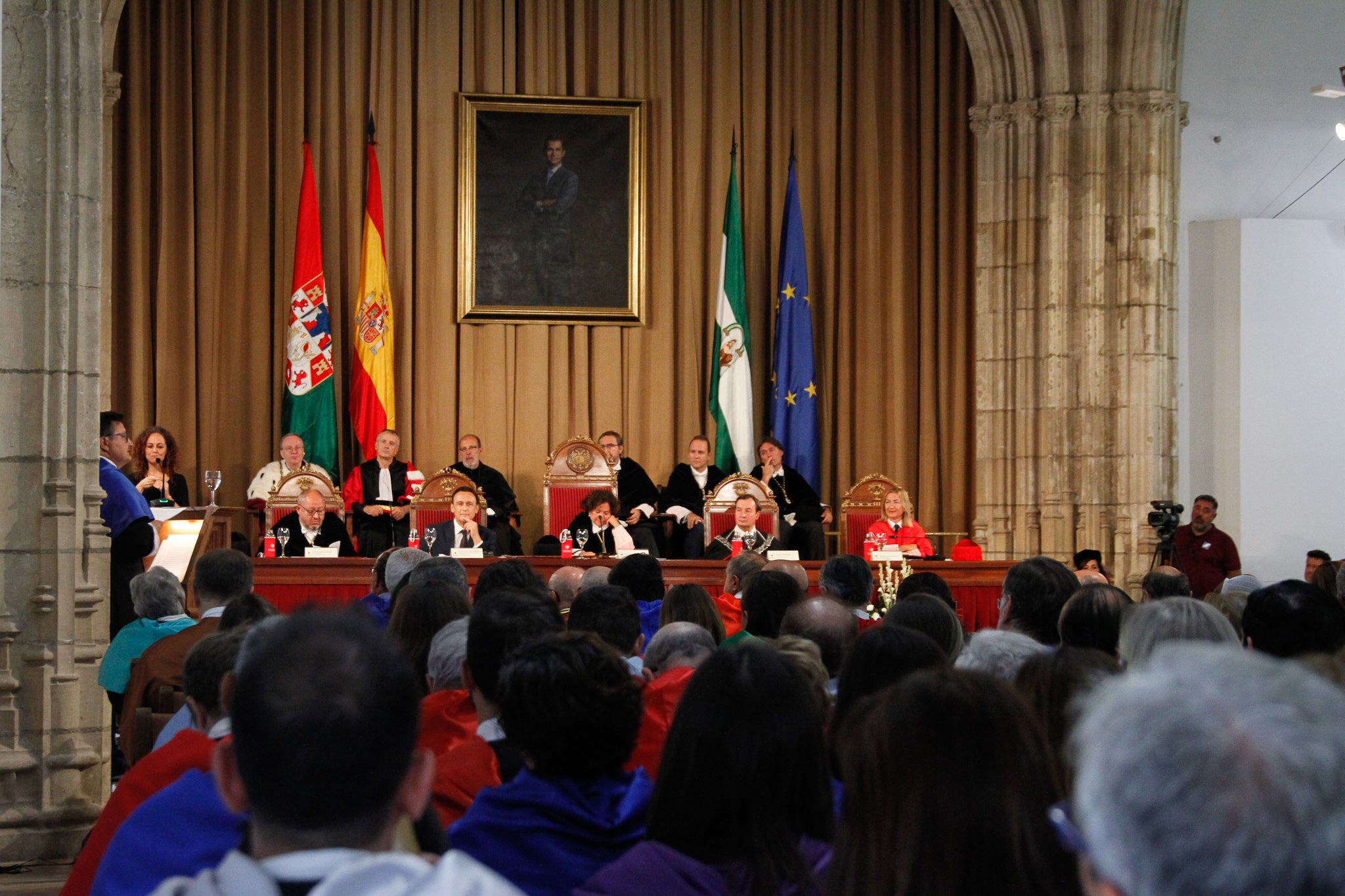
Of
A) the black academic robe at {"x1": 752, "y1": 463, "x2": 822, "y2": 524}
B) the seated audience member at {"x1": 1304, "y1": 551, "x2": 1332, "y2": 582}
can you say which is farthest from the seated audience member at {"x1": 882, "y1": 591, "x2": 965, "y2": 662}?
the seated audience member at {"x1": 1304, "y1": 551, "x2": 1332, "y2": 582}

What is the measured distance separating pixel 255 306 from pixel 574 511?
123 inches

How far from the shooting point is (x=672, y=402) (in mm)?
12062

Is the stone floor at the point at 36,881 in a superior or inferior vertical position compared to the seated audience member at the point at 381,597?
inferior

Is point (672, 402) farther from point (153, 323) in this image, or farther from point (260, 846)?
point (260, 846)

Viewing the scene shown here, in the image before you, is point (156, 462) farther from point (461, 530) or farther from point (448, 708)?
point (448, 708)

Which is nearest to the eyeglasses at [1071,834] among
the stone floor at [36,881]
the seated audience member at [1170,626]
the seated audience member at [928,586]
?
the seated audience member at [1170,626]

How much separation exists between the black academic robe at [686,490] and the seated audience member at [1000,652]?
8.06 metres

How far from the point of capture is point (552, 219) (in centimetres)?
1191

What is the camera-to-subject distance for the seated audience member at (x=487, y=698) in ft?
8.09

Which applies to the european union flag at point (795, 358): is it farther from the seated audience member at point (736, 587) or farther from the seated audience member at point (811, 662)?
the seated audience member at point (811, 662)

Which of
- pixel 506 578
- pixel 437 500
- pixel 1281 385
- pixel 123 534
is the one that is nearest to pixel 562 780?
pixel 506 578

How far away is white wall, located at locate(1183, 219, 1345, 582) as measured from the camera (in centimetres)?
1159

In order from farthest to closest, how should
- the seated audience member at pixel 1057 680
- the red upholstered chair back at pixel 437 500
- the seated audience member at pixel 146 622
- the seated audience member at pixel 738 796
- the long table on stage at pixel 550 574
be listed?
the red upholstered chair back at pixel 437 500 → the long table on stage at pixel 550 574 → the seated audience member at pixel 146 622 → the seated audience member at pixel 1057 680 → the seated audience member at pixel 738 796

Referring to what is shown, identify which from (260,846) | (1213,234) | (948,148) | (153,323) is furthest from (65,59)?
(1213,234)
